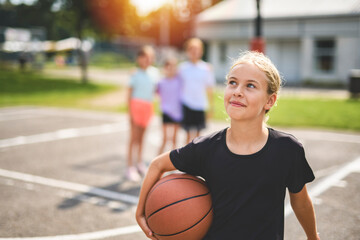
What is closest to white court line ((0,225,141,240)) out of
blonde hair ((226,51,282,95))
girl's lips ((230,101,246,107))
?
girl's lips ((230,101,246,107))

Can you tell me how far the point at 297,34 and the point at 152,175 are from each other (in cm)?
2433

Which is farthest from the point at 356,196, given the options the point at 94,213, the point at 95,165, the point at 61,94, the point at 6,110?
the point at 61,94

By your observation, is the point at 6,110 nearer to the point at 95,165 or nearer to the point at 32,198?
the point at 95,165

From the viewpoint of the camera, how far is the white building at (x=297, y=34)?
23.3 m

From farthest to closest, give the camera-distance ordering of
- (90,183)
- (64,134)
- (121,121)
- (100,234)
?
(121,121)
(64,134)
(90,183)
(100,234)

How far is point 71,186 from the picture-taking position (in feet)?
19.4

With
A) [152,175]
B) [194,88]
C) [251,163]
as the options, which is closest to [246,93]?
[251,163]

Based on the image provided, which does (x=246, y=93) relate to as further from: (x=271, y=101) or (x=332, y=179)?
(x=332, y=179)

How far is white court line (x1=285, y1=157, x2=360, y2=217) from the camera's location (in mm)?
5422

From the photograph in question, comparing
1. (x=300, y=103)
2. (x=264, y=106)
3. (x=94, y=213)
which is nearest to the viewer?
(x=264, y=106)

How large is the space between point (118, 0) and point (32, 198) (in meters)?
22.4

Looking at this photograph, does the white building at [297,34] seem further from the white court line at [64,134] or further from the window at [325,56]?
the white court line at [64,134]

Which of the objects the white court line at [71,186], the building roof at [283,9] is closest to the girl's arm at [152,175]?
the white court line at [71,186]

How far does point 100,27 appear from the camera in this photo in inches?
1012
